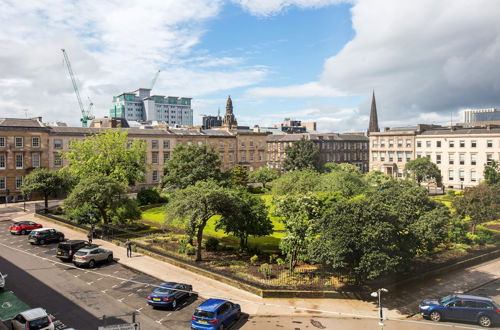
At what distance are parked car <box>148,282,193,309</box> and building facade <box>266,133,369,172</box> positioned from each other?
84.8 m

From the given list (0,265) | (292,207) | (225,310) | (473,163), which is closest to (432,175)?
(473,163)

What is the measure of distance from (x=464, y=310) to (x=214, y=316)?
49.1ft

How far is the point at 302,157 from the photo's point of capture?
86438 mm

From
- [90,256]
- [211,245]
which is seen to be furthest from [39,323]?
[211,245]

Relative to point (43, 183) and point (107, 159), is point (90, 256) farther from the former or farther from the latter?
point (43, 183)

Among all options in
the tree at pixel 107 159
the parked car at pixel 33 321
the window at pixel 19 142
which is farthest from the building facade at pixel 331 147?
the parked car at pixel 33 321

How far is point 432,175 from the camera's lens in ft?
254

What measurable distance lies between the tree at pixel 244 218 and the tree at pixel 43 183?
31.8 m

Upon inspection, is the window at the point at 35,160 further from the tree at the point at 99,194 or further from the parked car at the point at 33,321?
the parked car at the point at 33,321

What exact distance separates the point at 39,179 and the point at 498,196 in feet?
186

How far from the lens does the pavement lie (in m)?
23.3

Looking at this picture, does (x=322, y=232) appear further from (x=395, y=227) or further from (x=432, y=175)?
(x=432, y=175)

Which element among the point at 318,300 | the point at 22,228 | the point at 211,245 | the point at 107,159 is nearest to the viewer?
the point at 318,300

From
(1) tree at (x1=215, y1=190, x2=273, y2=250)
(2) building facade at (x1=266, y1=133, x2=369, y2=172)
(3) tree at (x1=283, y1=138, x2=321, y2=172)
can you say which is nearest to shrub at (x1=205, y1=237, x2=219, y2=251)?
(1) tree at (x1=215, y1=190, x2=273, y2=250)
